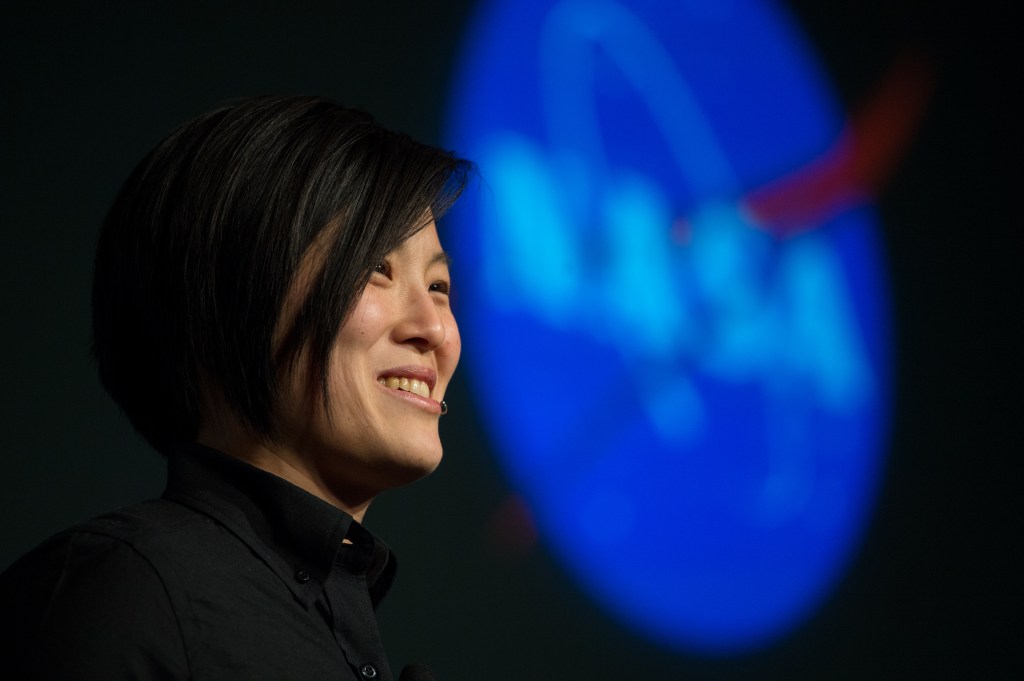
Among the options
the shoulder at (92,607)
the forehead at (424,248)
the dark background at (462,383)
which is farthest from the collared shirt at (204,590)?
the dark background at (462,383)

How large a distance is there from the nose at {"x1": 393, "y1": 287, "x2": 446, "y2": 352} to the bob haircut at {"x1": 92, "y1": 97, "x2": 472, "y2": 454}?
56 mm

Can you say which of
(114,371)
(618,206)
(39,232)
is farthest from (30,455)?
(618,206)

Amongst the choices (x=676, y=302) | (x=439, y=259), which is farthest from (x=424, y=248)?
(x=676, y=302)

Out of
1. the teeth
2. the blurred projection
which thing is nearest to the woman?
the teeth

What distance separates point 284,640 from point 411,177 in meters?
0.42

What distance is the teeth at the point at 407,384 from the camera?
101 cm

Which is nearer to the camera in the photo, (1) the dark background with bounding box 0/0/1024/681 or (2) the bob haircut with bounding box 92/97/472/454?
(2) the bob haircut with bounding box 92/97/472/454

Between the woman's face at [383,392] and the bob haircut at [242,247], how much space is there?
0.07ft

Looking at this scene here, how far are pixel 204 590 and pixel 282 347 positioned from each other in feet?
0.75

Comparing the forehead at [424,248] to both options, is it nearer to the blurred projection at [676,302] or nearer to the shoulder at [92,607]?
the shoulder at [92,607]

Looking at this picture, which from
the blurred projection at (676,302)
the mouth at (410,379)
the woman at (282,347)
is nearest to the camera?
the woman at (282,347)

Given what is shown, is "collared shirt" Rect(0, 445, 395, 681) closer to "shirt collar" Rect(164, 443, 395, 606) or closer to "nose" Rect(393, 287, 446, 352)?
"shirt collar" Rect(164, 443, 395, 606)

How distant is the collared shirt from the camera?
74 centimetres

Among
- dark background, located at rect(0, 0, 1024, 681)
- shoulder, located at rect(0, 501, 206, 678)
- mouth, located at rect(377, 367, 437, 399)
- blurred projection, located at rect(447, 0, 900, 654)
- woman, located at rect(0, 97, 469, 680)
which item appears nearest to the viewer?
shoulder, located at rect(0, 501, 206, 678)
